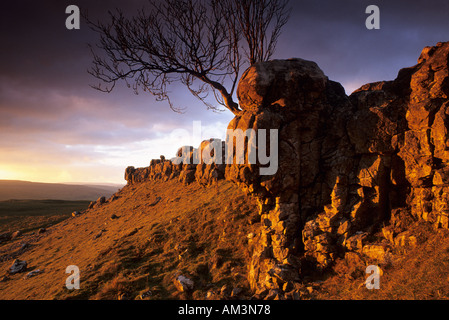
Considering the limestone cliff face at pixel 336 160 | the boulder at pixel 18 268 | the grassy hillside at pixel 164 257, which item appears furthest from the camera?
the boulder at pixel 18 268

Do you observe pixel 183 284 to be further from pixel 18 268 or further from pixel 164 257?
pixel 18 268

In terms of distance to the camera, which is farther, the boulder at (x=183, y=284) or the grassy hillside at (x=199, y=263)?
the boulder at (x=183, y=284)

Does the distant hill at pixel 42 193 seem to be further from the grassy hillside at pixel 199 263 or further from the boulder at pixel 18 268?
the grassy hillside at pixel 199 263

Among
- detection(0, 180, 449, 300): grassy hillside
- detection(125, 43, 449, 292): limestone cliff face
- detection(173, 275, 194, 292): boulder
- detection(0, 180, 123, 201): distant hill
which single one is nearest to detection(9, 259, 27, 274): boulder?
detection(0, 180, 449, 300): grassy hillside

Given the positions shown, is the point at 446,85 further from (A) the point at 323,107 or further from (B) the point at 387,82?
(A) the point at 323,107

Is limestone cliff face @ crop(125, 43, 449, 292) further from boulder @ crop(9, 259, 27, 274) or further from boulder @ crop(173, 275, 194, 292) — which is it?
boulder @ crop(9, 259, 27, 274)

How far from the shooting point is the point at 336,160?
8148 mm

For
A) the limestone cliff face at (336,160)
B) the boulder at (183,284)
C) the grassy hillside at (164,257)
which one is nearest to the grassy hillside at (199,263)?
the grassy hillside at (164,257)

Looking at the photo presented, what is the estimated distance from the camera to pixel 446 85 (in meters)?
6.48

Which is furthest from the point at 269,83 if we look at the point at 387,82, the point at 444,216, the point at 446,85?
the point at 444,216

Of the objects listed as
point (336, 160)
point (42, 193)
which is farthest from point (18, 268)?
point (42, 193)

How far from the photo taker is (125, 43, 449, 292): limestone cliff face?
664 centimetres

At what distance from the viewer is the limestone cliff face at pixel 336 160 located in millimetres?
6637

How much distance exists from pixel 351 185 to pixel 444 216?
8.08ft
